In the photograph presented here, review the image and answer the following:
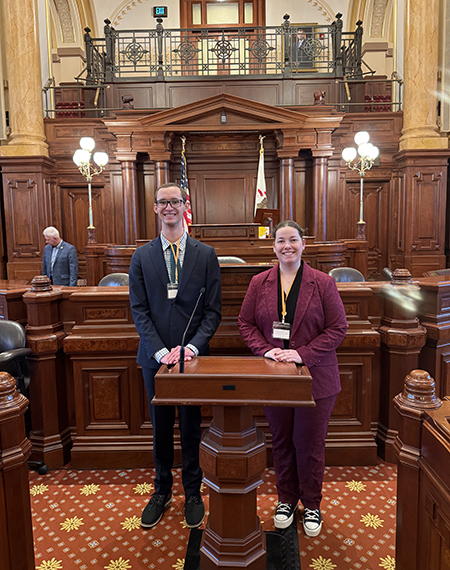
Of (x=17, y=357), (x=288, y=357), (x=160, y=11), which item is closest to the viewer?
(x=288, y=357)

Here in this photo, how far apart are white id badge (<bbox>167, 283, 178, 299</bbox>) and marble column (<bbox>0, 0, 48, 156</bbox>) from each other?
7.77m

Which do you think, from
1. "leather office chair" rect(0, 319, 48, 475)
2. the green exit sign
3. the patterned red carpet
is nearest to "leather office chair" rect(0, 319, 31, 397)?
"leather office chair" rect(0, 319, 48, 475)

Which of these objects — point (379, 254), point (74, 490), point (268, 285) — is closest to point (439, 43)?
point (379, 254)

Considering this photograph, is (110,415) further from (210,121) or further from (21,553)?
Answer: (210,121)

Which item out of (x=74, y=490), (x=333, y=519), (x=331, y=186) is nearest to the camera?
(x=333, y=519)

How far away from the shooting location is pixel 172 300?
6.95 ft

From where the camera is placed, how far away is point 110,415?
2883mm

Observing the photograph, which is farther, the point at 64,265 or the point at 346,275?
the point at 64,265

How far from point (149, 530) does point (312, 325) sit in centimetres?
135

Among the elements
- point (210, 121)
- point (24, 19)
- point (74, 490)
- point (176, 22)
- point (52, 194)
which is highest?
point (176, 22)

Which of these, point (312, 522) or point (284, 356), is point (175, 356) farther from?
point (312, 522)

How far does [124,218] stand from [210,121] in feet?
8.44

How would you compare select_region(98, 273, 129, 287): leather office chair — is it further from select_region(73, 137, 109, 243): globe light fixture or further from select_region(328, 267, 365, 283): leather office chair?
select_region(73, 137, 109, 243): globe light fixture

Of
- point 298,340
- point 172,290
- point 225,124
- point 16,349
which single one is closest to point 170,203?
point 172,290
